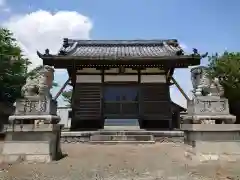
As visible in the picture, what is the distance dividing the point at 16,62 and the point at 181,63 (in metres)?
14.0

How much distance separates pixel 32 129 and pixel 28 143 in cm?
45

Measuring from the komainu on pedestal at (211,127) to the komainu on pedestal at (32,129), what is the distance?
447 cm

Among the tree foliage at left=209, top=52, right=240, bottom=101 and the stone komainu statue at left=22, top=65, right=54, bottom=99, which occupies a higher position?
the tree foliage at left=209, top=52, right=240, bottom=101

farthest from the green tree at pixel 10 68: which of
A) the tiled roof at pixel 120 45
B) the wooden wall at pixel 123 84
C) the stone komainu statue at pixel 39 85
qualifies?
the stone komainu statue at pixel 39 85

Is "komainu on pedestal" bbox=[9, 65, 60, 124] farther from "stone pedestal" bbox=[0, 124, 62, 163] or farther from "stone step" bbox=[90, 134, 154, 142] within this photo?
"stone step" bbox=[90, 134, 154, 142]

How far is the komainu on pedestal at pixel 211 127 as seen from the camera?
7.60m

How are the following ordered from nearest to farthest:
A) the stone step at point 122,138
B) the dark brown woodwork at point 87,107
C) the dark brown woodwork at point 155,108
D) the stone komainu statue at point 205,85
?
1. the stone komainu statue at point 205,85
2. the stone step at point 122,138
3. the dark brown woodwork at point 155,108
4. the dark brown woodwork at point 87,107

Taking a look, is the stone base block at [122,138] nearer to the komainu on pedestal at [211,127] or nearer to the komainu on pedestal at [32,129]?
the komainu on pedestal at [211,127]

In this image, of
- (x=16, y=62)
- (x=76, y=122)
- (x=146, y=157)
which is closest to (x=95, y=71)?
(x=76, y=122)

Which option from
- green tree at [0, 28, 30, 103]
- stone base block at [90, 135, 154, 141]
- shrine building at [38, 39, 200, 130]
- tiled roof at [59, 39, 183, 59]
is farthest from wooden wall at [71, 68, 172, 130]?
green tree at [0, 28, 30, 103]

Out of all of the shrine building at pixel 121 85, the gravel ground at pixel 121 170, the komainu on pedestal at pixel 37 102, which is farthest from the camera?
the shrine building at pixel 121 85

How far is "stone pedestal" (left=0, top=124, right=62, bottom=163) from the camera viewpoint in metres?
7.51

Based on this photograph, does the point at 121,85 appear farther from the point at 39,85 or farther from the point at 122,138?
the point at 39,85

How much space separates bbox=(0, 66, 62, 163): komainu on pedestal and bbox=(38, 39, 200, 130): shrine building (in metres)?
7.55
